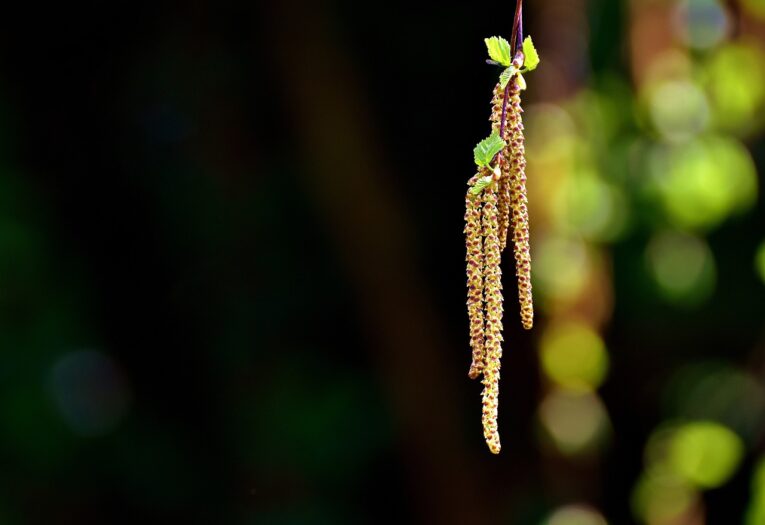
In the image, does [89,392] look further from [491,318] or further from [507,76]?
[507,76]

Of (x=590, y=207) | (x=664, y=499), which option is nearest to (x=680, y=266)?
(x=590, y=207)

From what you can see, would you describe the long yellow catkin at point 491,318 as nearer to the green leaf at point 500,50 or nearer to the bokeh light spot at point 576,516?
the green leaf at point 500,50

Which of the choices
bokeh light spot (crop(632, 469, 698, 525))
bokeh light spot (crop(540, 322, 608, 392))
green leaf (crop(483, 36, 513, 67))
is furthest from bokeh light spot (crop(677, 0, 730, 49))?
green leaf (crop(483, 36, 513, 67))

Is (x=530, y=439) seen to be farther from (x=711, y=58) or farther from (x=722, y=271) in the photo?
(x=711, y=58)

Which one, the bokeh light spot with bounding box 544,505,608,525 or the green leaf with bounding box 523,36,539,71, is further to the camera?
the bokeh light spot with bounding box 544,505,608,525

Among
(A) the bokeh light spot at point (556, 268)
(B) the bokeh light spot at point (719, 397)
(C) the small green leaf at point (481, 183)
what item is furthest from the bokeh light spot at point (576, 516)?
(C) the small green leaf at point (481, 183)

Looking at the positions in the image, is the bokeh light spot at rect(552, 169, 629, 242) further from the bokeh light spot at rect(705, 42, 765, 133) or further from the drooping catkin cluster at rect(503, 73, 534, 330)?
the drooping catkin cluster at rect(503, 73, 534, 330)

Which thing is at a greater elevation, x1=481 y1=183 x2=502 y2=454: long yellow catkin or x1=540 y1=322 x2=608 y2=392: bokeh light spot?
x1=481 y1=183 x2=502 y2=454: long yellow catkin

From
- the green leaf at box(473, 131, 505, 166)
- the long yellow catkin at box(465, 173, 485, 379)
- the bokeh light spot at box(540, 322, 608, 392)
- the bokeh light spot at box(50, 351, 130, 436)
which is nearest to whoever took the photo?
the green leaf at box(473, 131, 505, 166)
